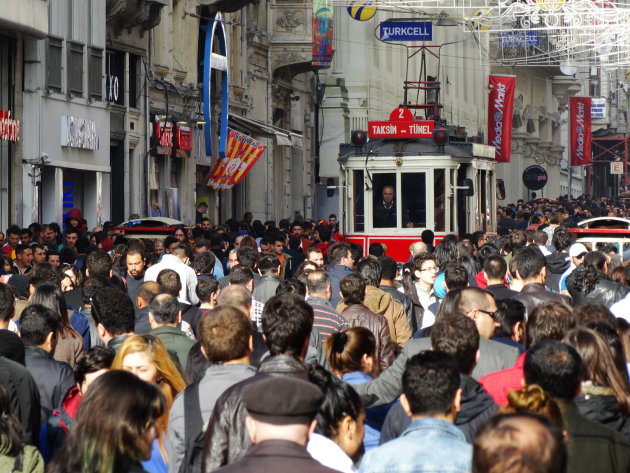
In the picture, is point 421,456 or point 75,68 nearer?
point 421,456

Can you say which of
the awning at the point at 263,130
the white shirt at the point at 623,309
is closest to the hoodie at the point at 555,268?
the white shirt at the point at 623,309

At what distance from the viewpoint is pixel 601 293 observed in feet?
37.3

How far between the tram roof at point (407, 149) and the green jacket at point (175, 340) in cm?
1552

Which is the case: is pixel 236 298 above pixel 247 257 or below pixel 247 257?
below

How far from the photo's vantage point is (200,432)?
619 cm

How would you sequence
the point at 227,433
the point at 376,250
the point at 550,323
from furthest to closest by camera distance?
1. the point at 376,250
2. the point at 550,323
3. the point at 227,433

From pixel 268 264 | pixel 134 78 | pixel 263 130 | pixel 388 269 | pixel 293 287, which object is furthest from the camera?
pixel 263 130

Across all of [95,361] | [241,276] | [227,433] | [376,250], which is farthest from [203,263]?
[227,433]

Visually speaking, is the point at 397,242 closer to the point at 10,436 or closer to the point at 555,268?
the point at 555,268

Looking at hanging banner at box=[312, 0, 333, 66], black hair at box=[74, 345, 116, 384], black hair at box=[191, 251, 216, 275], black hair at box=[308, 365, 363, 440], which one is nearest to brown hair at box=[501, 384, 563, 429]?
black hair at box=[308, 365, 363, 440]

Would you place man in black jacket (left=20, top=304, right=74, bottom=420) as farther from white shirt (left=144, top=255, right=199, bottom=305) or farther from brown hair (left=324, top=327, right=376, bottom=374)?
white shirt (left=144, top=255, right=199, bottom=305)

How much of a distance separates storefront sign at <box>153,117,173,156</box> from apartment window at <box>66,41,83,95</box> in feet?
13.0

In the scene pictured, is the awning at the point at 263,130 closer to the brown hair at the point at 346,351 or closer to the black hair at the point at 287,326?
the brown hair at the point at 346,351

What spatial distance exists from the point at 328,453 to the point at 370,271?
19.6 ft
